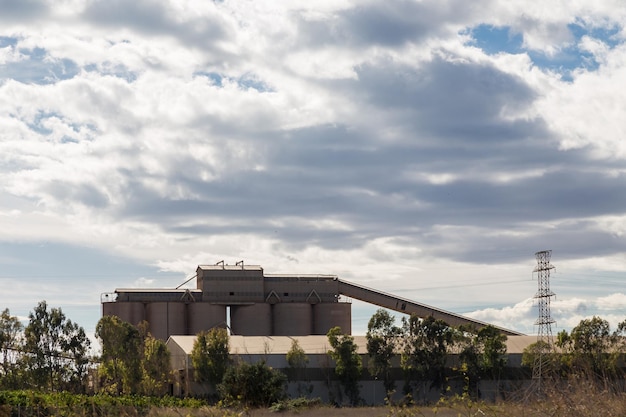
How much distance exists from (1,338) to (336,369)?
92.7ft

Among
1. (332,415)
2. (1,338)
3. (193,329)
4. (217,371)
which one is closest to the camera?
(332,415)

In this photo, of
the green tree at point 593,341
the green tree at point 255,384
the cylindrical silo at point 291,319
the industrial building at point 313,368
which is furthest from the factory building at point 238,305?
the green tree at point 255,384

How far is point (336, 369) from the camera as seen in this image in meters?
73.3

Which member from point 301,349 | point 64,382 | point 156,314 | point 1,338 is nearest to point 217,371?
point 301,349

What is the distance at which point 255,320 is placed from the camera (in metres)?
95.8

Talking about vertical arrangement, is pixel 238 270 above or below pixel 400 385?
above

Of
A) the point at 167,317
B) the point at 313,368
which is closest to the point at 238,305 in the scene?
the point at 167,317

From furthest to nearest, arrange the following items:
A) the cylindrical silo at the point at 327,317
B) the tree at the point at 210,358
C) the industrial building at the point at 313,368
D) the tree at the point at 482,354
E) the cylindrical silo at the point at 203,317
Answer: the cylindrical silo at the point at 327,317 < the cylindrical silo at the point at 203,317 < the tree at the point at 482,354 < the industrial building at the point at 313,368 < the tree at the point at 210,358

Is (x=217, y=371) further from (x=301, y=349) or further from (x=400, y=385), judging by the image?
(x=400, y=385)

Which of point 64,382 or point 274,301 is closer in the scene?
point 64,382

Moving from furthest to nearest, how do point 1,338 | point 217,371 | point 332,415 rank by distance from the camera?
point 1,338 < point 217,371 < point 332,415

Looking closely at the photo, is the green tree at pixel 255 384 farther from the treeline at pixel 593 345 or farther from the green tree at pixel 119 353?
the treeline at pixel 593 345

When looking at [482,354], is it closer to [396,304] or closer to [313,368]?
[313,368]

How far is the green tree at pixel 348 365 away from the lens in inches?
2889
